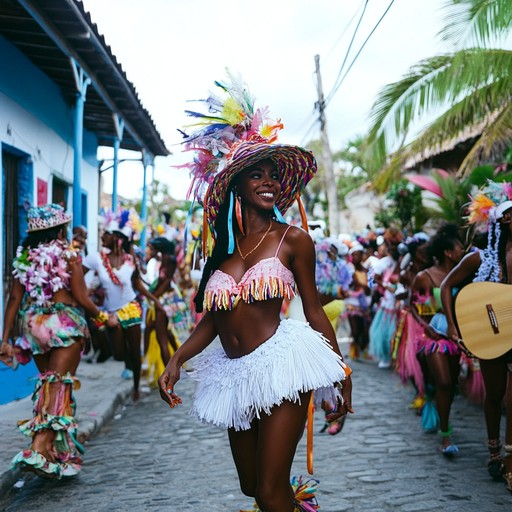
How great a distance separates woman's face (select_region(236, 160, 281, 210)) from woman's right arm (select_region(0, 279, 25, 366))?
2.47m

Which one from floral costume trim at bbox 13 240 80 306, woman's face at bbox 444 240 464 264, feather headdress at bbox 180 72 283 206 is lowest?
floral costume trim at bbox 13 240 80 306

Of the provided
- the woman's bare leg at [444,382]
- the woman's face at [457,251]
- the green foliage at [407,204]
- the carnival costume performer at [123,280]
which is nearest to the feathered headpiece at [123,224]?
the carnival costume performer at [123,280]

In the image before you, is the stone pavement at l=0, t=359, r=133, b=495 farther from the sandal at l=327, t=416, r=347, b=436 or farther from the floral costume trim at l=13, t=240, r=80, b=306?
the sandal at l=327, t=416, r=347, b=436

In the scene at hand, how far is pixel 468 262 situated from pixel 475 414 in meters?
2.79

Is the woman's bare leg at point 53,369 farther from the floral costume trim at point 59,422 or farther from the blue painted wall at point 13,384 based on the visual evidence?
the blue painted wall at point 13,384

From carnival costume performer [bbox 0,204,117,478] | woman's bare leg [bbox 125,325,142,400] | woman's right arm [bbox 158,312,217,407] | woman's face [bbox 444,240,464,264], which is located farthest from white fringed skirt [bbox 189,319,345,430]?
woman's bare leg [bbox 125,325,142,400]

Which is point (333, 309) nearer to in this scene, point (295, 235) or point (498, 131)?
Answer: point (498, 131)

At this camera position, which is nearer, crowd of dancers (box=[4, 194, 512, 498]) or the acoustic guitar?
the acoustic guitar

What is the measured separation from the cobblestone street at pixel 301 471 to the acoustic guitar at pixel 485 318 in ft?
3.16

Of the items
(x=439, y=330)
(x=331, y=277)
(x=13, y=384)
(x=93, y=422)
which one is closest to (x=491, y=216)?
(x=439, y=330)

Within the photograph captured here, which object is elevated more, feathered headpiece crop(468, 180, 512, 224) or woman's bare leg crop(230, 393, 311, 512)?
feathered headpiece crop(468, 180, 512, 224)

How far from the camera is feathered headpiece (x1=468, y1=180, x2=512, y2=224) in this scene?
18.6 feet

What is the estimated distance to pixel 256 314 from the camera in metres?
3.59

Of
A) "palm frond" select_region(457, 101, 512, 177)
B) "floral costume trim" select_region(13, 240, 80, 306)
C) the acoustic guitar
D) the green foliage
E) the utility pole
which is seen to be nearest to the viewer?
the acoustic guitar
